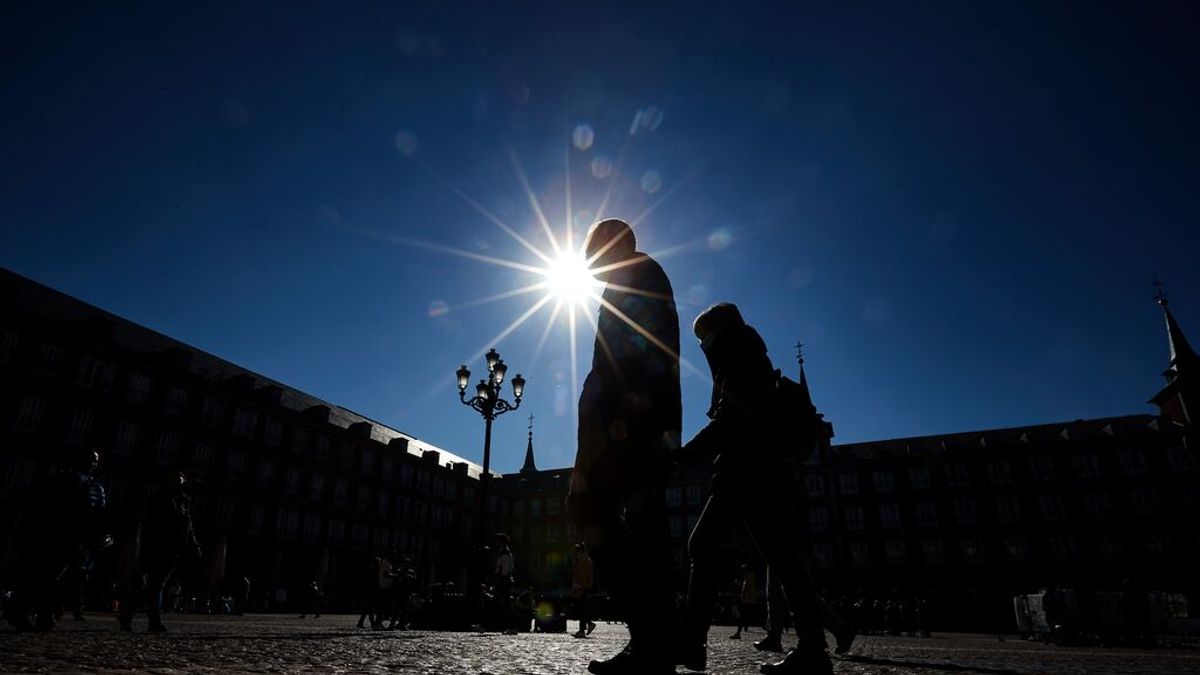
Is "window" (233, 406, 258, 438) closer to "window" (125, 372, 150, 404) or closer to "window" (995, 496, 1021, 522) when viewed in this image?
"window" (125, 372, 150, 404)

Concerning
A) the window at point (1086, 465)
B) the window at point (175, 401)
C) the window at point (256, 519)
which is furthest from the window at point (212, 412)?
the window at point (1086, 465)

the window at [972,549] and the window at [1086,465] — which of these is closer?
the window at [1086,465]

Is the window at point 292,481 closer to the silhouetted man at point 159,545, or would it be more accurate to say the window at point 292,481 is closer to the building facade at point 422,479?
the building facade at point 422,479

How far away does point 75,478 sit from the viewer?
212 inches

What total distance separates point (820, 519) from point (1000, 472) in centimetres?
1333

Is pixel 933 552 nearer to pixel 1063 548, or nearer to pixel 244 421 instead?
pixel 1063 548

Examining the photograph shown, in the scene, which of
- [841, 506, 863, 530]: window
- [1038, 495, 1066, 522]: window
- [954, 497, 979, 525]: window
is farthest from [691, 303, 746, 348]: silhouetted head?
[1038, 495, 1066, 522]: window

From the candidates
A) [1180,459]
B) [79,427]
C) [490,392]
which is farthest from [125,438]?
[1180,459]

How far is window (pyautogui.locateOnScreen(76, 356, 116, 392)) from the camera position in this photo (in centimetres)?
2886

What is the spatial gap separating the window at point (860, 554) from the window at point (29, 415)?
49.7 m

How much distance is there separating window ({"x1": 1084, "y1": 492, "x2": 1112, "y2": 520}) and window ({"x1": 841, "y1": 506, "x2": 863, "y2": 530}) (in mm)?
14658

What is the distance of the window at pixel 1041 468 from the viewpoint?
4314 centimetres

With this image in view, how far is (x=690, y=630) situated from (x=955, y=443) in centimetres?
5299

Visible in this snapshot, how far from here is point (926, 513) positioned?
147ft
